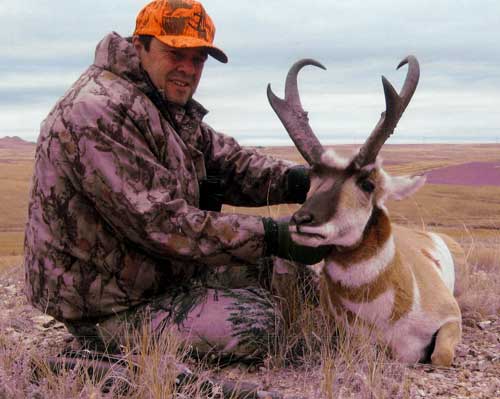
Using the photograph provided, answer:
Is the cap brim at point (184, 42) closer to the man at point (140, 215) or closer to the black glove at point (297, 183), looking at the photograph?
the man at point (140, 215)

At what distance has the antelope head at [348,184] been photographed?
14.8ft

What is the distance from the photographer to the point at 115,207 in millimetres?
4473

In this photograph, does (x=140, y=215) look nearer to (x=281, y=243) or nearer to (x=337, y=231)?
(x=281, y=243)

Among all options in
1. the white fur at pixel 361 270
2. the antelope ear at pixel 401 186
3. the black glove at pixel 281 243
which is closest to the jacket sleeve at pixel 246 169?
the antelope ear at pixel 401 186

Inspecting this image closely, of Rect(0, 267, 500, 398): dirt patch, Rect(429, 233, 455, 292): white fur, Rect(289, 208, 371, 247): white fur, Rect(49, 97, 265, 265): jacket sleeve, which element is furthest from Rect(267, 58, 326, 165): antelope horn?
Rect(429, 233, 455, 292): white fur

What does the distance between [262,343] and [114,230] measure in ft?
4.49

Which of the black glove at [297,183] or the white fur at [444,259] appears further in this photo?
the white fur at [444,259]

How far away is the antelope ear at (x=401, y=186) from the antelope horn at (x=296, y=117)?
0.60 m

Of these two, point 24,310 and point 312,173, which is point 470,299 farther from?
point 24,310

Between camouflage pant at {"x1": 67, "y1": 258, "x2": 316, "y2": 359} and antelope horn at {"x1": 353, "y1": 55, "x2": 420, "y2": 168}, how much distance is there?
136 centimetres

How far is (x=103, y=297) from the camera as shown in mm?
4867

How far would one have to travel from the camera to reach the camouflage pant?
4812 mm

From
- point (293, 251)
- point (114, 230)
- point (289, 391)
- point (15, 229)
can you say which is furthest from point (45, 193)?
point (15, 229)

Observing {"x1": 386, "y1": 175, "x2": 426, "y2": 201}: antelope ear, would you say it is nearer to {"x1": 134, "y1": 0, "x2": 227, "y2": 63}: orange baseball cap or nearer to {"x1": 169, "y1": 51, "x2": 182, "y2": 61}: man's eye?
{"x1": 134, "y1": 0, "x2": 227, "y2": 63}: orange baseball cap
